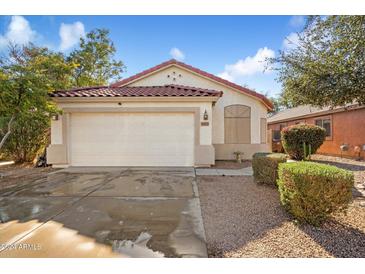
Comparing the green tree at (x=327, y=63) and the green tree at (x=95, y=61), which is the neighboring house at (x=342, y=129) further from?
the green tree at (x=95, y=61)

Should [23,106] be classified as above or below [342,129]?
above

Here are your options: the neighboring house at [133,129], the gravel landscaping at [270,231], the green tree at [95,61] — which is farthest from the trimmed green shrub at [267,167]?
the green tree at [95,61]

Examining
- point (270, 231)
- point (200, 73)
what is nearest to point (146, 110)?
point (200, 73)

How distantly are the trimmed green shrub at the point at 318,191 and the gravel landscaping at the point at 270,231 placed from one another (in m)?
0.24

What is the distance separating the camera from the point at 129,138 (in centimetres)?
938

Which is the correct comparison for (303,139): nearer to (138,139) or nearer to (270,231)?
(138,139)

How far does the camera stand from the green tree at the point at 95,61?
19.4m

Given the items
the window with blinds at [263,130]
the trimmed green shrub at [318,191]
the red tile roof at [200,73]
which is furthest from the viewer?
A: the window with blinds at [263,130]

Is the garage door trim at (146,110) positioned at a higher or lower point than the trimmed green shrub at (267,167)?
higher

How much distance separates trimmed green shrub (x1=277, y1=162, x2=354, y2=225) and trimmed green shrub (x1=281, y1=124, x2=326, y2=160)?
7.90m

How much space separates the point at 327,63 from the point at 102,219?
6.71 meters
